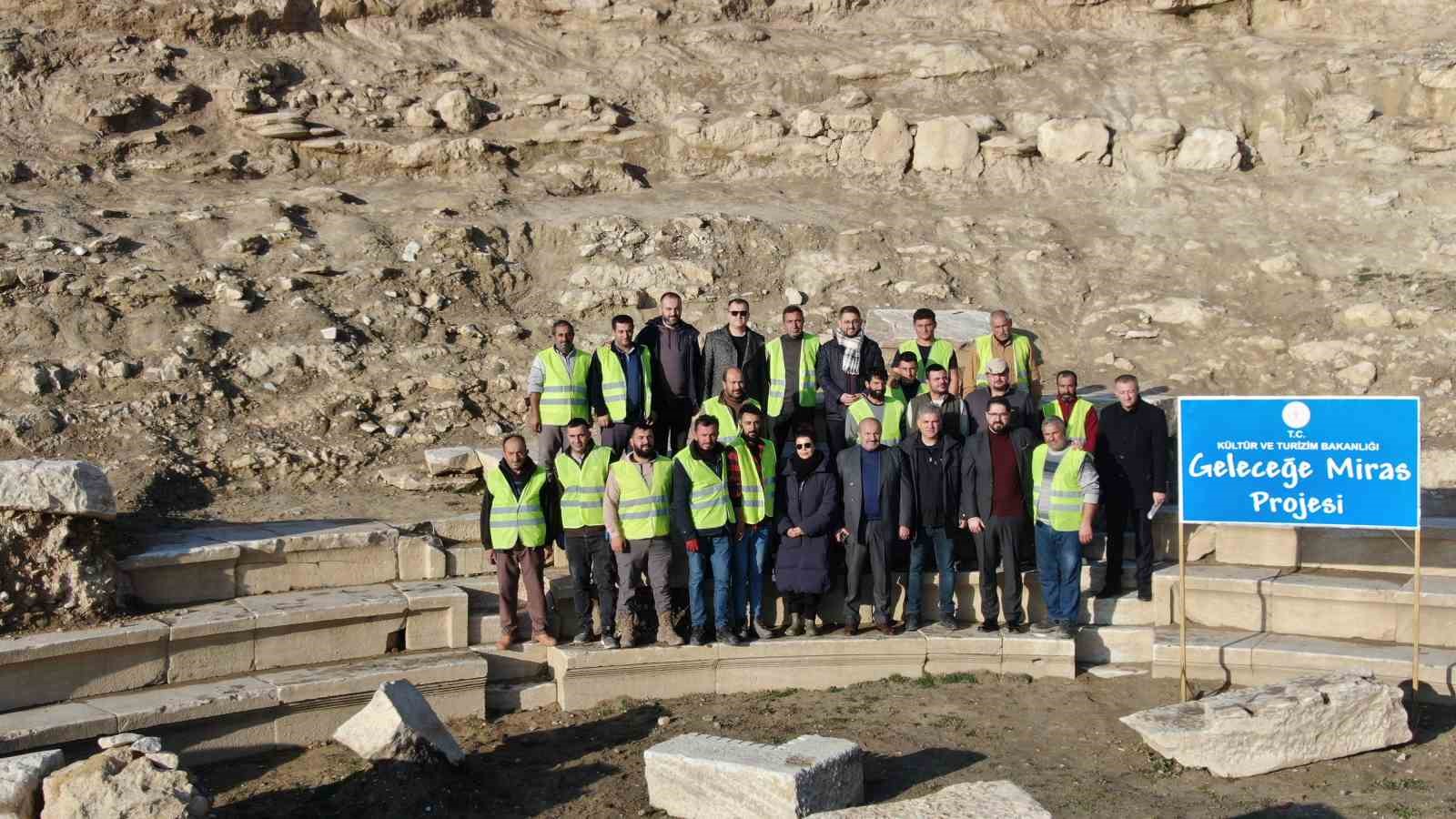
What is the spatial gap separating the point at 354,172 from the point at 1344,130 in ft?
42.4

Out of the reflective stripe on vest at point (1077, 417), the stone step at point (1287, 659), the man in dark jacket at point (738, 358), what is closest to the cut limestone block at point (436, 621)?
the man in dark jacket at point (738, 358)

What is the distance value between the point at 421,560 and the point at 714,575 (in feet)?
7.61

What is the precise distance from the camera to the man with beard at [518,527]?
32.5 feet

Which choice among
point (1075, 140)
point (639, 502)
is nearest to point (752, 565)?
point (639, 502)

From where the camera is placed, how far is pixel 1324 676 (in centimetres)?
873

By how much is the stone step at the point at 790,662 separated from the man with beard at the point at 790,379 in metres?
1.64

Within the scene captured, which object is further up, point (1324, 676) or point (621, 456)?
point (621, 456)

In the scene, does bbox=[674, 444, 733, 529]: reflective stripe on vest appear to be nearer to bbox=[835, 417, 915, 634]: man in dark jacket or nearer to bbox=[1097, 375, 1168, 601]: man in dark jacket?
bbox=[835, 417, 915, 634]: man in dark jacket

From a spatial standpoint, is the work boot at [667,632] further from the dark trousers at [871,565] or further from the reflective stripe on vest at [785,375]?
the reflective stripe on vest at [785,375]

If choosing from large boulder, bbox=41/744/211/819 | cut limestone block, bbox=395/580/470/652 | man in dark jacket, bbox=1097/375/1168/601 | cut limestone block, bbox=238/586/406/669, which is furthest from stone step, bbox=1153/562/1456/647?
large boulder, bbox=41/744/211/819

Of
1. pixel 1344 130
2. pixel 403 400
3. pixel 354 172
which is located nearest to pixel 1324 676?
pixel 403 400

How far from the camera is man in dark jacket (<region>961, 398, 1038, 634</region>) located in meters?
10.1

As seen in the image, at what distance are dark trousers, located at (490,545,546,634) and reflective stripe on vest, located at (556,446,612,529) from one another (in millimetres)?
323

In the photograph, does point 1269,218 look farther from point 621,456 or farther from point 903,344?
point 621,456
